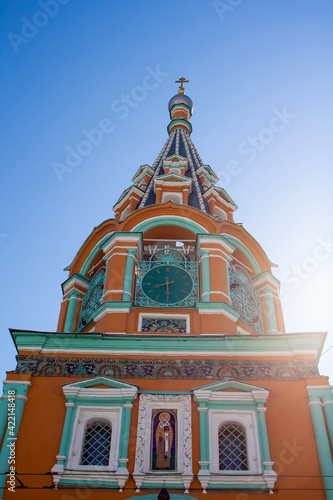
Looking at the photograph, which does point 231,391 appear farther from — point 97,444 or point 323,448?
point 97,444

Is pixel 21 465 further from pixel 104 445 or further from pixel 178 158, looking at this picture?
pixel 178 158

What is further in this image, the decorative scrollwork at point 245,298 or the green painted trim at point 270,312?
the green painted trim at point 270,312

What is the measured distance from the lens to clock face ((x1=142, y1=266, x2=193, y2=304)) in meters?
12.3

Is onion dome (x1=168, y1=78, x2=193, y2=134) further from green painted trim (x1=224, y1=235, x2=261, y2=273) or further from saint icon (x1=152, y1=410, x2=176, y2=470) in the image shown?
saint icon (x1=152, y1=410, x2=176, y2=470)

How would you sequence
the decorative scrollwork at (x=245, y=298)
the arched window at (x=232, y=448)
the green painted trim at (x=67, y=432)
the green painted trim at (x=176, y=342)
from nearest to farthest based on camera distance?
the green painted trim at (x=67, y=432) → the arched window at (x=232, y=448) → the green painted trim at (x=176, y=342) → the decorative scrollwork at (x=245, y=298)

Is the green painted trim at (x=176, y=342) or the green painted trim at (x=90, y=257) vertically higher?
the green painted trim at (x=90, y=257)

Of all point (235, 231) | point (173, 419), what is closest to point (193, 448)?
point (173, 419)

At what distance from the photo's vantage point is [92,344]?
1084cm

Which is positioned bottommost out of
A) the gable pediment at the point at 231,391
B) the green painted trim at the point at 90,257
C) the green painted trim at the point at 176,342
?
the gable pediment at the point at 231,391

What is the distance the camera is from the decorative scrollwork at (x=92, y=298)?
12.9m

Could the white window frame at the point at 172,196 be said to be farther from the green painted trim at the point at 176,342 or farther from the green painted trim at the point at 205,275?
the green painted trim at the point at 176,342

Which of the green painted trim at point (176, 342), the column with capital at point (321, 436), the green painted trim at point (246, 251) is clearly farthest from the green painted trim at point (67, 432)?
the green painted trim at point (246, 251)

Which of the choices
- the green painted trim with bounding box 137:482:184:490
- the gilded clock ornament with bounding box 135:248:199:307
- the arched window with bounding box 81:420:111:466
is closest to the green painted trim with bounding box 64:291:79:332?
the gilded clock ornament with bounding box 135:248:199:307

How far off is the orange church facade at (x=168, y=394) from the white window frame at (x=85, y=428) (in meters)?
0.02
